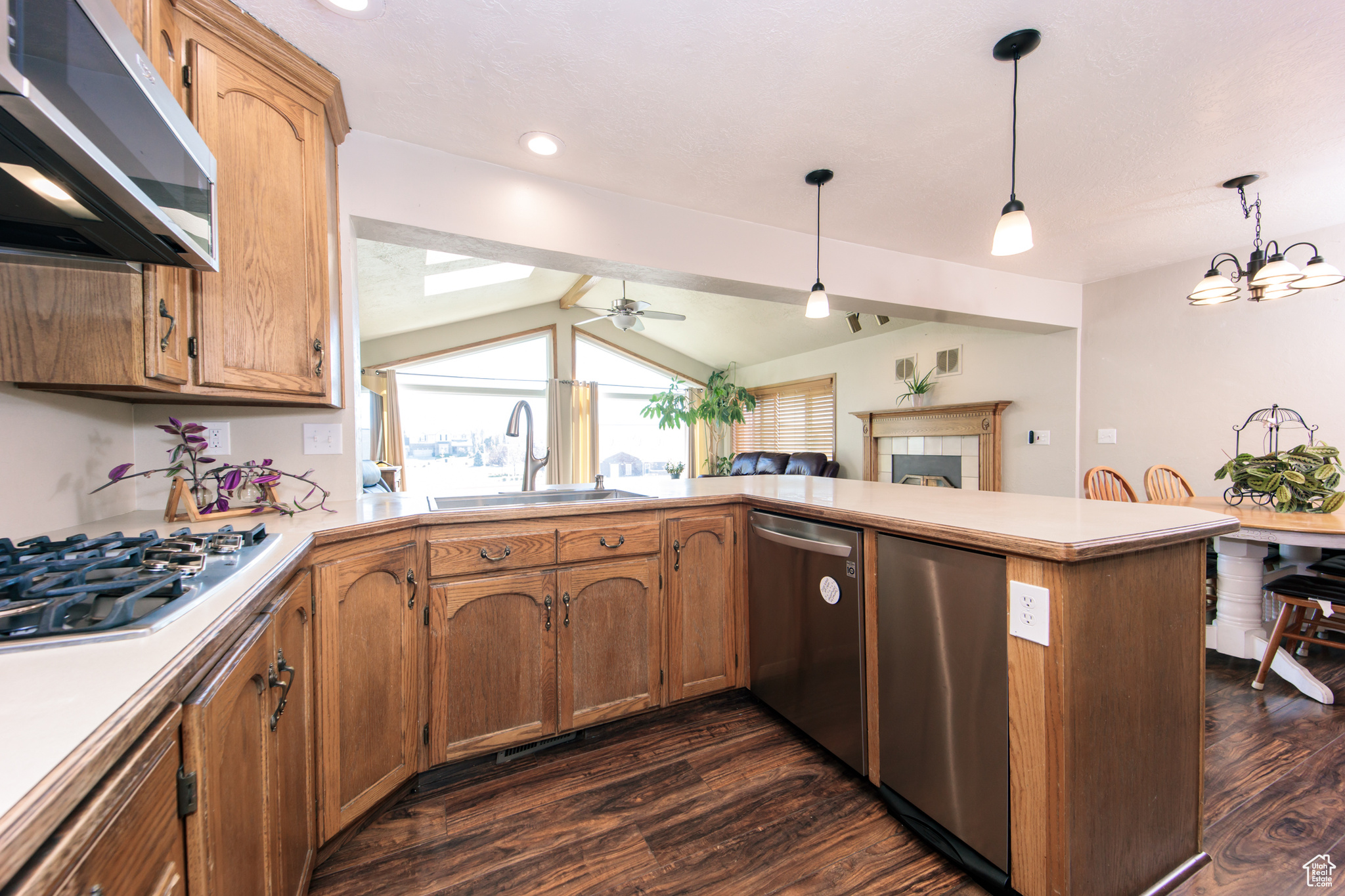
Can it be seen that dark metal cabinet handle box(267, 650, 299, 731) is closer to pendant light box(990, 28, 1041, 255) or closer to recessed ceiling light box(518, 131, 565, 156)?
recessed ceiling light box(518, 131, 565, 156)

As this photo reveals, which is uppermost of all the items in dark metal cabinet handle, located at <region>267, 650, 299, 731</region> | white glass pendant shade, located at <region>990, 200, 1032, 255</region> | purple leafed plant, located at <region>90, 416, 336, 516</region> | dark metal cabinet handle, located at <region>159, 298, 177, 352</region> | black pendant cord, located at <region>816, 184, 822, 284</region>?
black pendant cord, located at <region>816, 184, 822, 284</region>

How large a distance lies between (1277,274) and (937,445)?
282 cm

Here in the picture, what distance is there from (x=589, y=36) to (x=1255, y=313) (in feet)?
13.8

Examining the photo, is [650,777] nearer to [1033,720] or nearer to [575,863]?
[575,863]

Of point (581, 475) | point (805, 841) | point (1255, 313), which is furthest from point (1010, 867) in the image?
point (581, 475)

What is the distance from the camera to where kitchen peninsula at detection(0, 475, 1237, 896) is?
0.52m

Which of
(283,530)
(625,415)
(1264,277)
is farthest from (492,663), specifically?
(625,415)

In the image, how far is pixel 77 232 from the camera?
957 mm

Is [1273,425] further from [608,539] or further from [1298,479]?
[608,539]

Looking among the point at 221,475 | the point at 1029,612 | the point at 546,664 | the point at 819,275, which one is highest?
the point at 819,275

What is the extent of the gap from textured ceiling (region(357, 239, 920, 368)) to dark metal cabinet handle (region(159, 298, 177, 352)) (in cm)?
322

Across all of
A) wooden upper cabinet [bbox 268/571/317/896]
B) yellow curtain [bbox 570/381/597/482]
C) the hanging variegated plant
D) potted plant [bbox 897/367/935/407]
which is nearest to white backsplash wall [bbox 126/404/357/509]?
wooden upper cabinet [bbox 268/571/317/896]

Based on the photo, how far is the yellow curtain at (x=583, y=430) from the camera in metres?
7.18

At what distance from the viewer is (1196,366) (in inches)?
136
